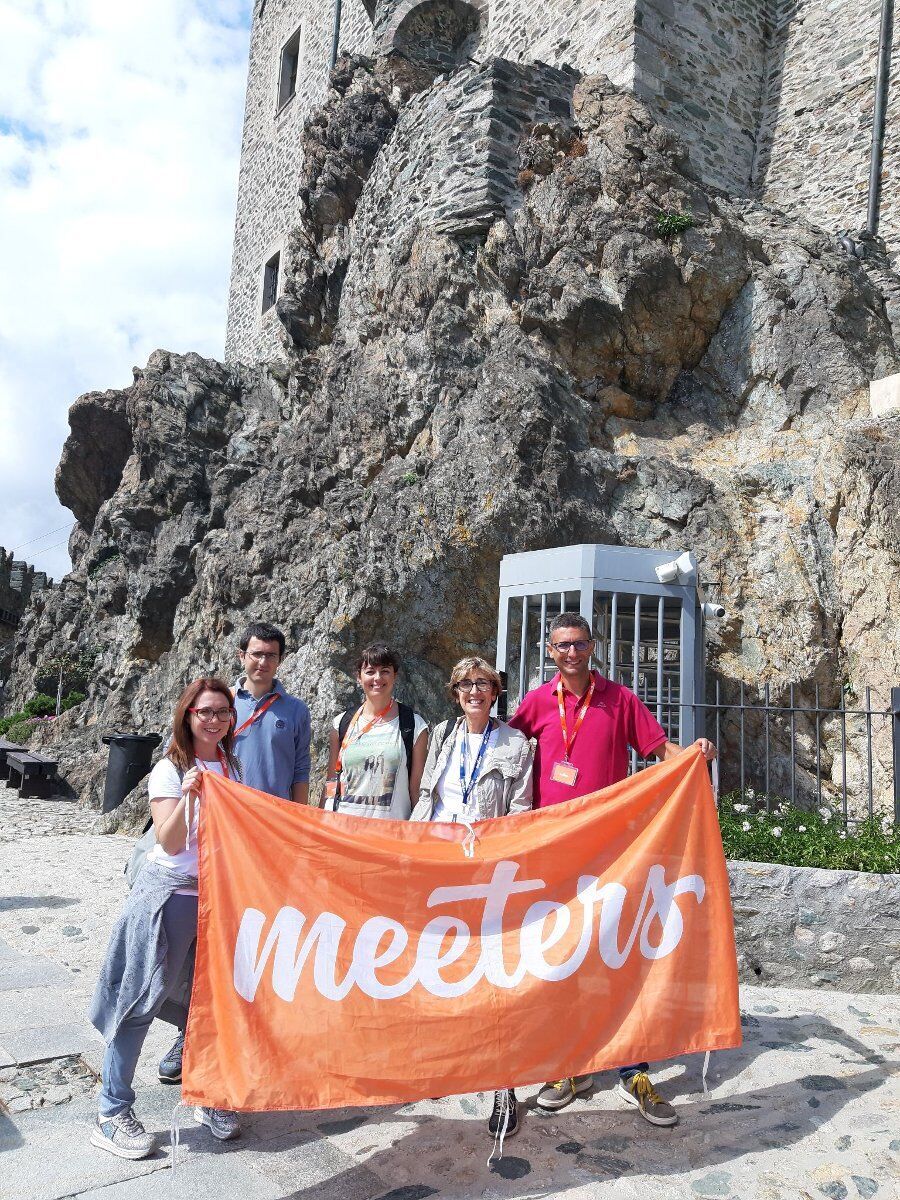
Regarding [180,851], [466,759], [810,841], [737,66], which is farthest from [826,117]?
[180,851]

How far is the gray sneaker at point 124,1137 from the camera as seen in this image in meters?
2.92

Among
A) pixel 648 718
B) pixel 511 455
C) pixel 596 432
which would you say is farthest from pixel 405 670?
pixel 648 718

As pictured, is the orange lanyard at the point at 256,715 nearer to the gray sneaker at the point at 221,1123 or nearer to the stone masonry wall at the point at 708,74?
the gray sneaker at the point at 221,1123

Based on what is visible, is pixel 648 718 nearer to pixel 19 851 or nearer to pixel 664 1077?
pixel 664 1077

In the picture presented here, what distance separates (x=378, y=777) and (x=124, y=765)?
8.08m

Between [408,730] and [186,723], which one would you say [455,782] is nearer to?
[408,730]

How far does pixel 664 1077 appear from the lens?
3762mm

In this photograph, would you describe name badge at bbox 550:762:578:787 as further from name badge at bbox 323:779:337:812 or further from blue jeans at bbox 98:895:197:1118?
blue jeans at bbox 98:895:197:1118

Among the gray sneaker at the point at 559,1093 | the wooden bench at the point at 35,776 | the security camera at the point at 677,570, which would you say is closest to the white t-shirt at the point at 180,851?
the gray sneaker at the point at 559,1093

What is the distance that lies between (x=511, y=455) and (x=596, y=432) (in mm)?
1478

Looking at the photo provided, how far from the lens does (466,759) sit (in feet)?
12.0

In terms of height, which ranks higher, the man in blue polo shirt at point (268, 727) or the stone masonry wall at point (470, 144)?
the stone masonry wall at point (470, 144)

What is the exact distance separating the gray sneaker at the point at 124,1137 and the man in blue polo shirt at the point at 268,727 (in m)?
1.25

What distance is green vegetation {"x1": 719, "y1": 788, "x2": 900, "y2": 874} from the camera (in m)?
4.96
